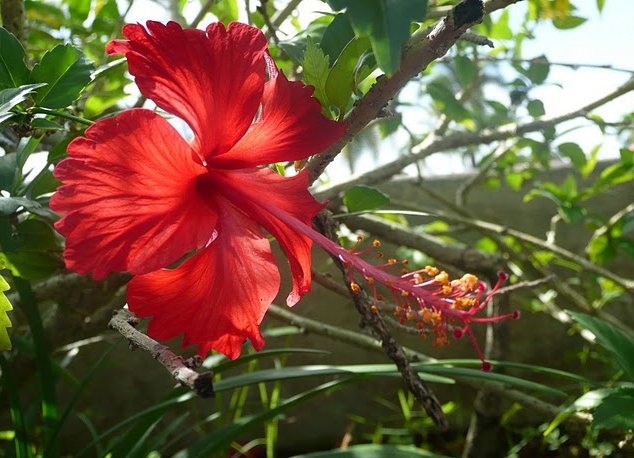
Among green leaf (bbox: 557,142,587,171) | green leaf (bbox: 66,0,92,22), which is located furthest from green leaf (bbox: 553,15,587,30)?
green leaf (bbox: 66,0,92,22)

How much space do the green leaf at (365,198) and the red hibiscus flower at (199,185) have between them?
0.13 metres

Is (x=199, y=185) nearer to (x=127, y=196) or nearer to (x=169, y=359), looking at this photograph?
(x=127, y=196)

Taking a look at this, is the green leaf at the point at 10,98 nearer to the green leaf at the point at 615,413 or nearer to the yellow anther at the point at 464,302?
the yellow anther at the point at 464,302

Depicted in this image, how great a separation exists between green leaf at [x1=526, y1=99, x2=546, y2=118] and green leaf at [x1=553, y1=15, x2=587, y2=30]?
202 mm

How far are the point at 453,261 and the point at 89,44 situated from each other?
2.26 feet

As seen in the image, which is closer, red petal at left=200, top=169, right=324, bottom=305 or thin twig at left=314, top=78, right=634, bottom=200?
red petal at left=200, top=169, right=324, bottom=305

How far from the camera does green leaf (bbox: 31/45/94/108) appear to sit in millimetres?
465

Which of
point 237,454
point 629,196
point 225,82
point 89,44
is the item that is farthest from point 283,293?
point 629,196

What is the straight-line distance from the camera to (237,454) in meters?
1.40

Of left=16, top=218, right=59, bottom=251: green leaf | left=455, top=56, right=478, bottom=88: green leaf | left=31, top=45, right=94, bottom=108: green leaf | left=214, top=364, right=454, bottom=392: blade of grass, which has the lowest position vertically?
left=214, top=364, right=454, bottom=392: blade of grass

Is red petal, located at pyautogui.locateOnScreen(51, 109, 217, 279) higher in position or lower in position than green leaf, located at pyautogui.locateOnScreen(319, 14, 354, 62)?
lower

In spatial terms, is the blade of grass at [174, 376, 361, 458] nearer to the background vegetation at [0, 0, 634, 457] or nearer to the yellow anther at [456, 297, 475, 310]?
the background vegetation at [0, 0, 634, 457]

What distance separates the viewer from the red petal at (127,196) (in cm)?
38

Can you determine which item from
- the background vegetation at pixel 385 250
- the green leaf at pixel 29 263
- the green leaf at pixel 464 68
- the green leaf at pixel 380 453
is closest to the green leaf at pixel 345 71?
the background vegetation at pixel 385 250
